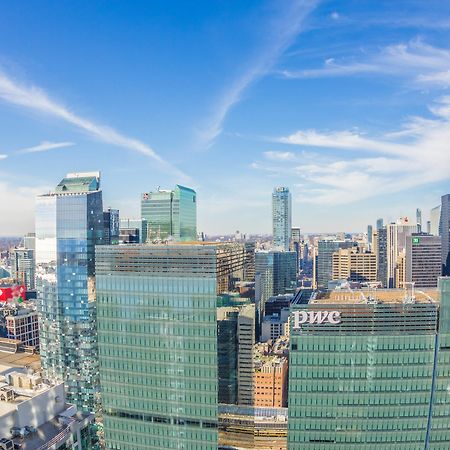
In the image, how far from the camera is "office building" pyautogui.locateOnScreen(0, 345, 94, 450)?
22016 mm

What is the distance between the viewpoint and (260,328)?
350 ft

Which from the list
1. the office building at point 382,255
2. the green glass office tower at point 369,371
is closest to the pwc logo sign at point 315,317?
the green glass office tower at point 369,371

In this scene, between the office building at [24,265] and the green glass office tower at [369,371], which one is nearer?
the green glass office tower at [369,371]

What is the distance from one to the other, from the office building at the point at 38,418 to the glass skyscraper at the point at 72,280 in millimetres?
33110

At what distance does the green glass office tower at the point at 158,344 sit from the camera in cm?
4181

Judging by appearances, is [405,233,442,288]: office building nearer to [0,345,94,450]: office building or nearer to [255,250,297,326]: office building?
[255,250,297,326]: office building

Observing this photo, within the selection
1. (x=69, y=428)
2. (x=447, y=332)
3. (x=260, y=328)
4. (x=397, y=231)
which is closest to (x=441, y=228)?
(x=397, y=231)

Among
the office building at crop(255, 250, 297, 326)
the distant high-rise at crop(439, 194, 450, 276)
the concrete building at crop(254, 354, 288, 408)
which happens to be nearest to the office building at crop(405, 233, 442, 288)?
the distant high-rise at crop(439, 194, 450, 276)

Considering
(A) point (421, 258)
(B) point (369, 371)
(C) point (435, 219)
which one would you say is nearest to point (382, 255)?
(A) point (421, 258)

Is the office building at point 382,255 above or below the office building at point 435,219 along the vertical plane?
below

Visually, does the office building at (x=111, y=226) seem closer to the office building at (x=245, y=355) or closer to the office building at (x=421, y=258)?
the office building at (x=245, y=355)

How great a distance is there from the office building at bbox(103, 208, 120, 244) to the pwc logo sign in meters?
32.9

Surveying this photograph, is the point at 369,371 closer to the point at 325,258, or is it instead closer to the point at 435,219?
the point at 325,258

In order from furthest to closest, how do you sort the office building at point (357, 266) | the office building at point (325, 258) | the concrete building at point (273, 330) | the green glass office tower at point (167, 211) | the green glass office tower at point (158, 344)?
the office building at point (325, 258), the office building at point (357, 266), the green glass office tower at point (167, 211), the concrete building at point (273, 330), the green glass office tower at point (158, 344)
